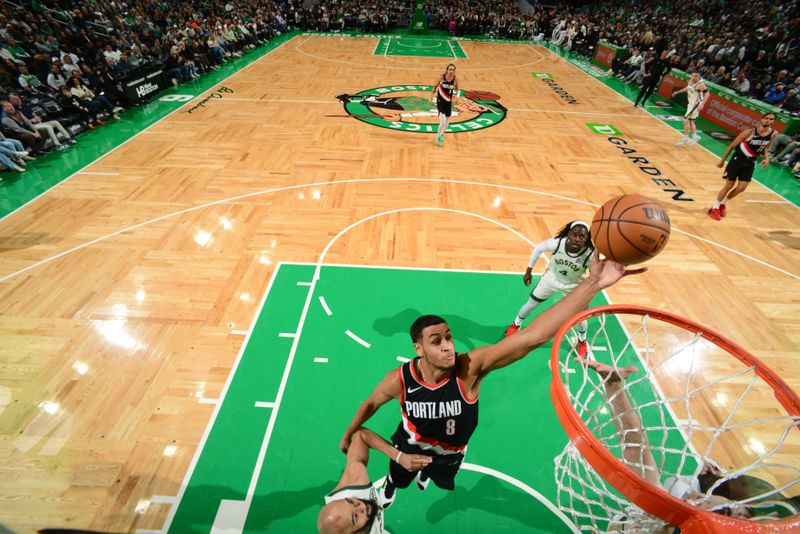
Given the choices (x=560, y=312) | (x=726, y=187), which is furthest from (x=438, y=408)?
(x=726, y=187)

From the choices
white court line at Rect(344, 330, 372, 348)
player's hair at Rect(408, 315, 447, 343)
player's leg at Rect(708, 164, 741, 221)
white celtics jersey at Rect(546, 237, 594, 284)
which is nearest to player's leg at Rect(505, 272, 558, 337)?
white celtics jersey at Rect(546, 237, 594, 284)

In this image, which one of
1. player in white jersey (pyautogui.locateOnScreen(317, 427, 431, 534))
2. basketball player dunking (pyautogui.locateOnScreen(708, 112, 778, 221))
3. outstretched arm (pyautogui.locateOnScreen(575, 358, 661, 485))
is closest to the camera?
player in white jersey (pyautogui.locateOnScreen(317, 427, 431, 534))

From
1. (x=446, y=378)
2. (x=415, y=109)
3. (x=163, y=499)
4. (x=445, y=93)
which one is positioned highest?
(x=446, y=378)

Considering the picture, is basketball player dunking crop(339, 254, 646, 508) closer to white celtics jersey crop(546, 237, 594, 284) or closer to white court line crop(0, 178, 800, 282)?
white celtics jersey crop(546, 237, 594, 284)

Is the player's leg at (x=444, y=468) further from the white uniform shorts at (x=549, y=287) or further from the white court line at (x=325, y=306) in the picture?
the white court line at (x=325, y=306)

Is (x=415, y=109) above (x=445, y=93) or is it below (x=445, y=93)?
below

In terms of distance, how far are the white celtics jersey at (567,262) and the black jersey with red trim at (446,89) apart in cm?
601

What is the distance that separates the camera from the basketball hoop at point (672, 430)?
179cm

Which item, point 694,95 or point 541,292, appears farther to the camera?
point 694,95

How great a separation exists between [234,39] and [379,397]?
66.1 feet

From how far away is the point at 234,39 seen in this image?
18.1 m

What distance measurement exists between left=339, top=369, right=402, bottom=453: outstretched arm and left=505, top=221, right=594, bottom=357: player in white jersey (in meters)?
2.28

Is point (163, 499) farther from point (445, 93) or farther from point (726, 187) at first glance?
point (726, 187)

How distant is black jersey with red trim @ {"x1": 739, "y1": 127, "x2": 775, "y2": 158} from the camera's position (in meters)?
7.04
